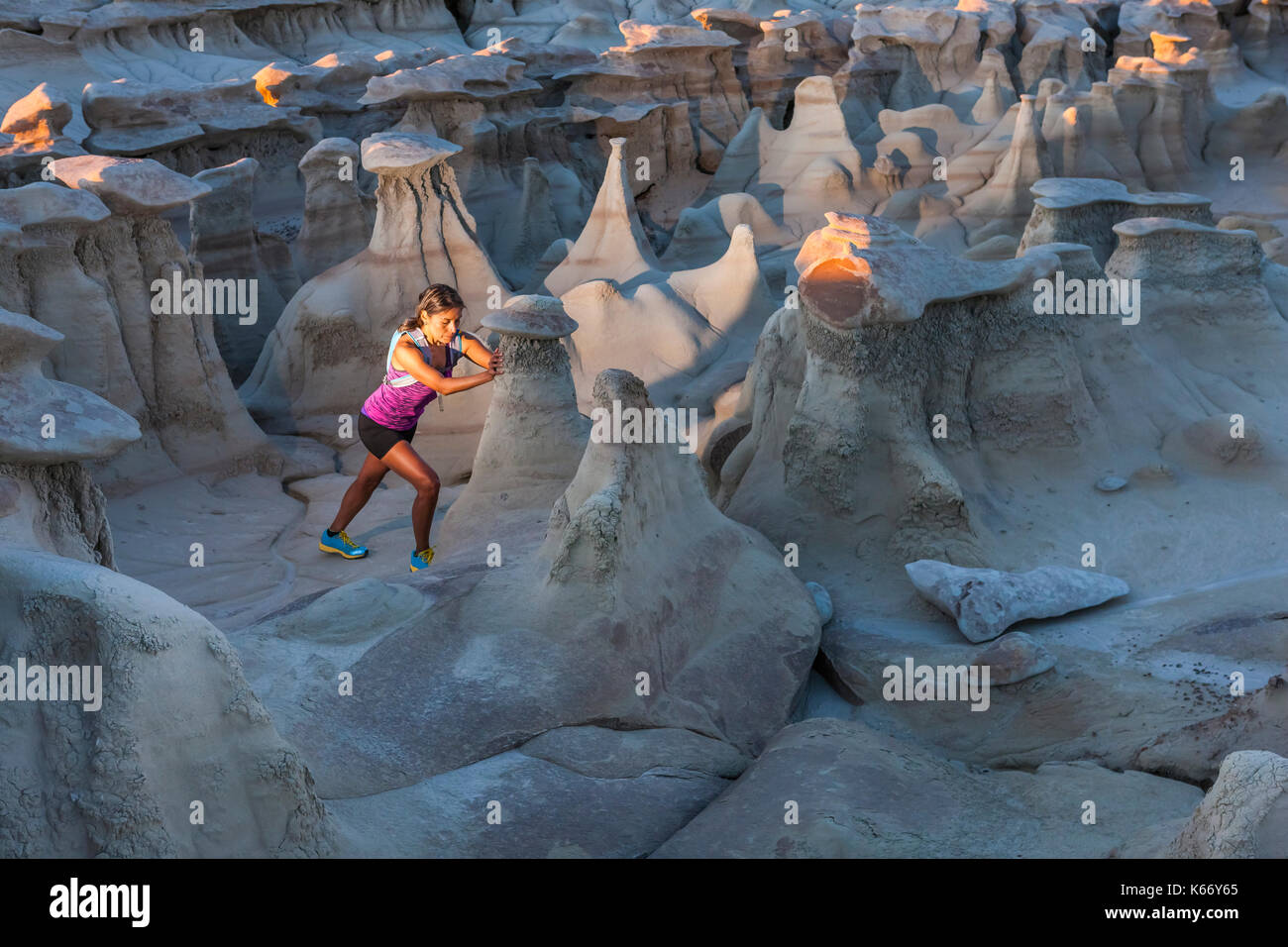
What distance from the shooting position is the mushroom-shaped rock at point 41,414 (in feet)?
11.4

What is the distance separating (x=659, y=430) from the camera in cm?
507

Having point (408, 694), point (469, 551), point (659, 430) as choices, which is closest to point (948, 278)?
point (659, 430)

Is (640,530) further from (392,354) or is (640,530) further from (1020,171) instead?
(1020,171)

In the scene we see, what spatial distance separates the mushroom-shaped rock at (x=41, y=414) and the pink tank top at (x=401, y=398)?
2050 mm

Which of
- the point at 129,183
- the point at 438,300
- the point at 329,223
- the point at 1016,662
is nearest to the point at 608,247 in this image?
the point at 329,223

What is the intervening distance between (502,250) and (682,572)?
27.6 feet

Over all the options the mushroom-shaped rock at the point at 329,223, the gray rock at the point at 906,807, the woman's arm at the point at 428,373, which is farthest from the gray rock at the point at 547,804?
the mushroom-shaped rock at the point at 329,223

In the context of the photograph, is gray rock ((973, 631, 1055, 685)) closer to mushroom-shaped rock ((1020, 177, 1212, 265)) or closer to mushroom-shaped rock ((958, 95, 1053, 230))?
mushroom-shaped rock ((1020, 177, 1212, 265))

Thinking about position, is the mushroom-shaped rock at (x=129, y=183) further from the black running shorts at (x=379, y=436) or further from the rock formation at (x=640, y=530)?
the black running shorts at (x=379, y=436)

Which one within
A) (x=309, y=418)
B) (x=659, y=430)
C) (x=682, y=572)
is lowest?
(x=309, y=418)

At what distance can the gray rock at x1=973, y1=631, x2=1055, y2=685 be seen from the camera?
4902 millimetres
